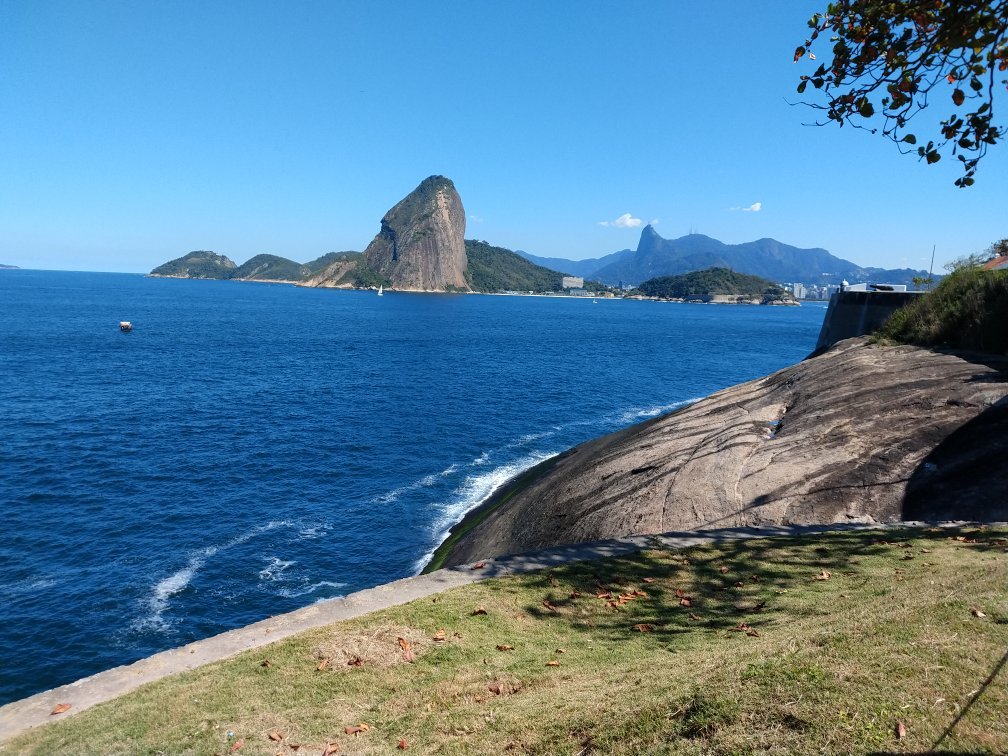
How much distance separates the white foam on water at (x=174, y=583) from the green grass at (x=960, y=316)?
959 inches

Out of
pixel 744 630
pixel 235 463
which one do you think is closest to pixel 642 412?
pixel 235 463

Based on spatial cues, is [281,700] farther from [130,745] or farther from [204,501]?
[204,501]

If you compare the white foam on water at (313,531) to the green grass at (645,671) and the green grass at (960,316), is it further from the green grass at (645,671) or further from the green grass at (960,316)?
the green grass at (960,316)

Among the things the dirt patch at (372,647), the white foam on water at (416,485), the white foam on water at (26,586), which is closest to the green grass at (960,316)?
the dirt patch at (372,647)

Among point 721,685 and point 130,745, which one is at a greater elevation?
point 721,685

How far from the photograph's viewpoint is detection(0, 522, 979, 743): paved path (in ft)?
23.7

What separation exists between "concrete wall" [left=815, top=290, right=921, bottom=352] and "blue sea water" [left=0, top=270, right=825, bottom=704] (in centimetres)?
1414

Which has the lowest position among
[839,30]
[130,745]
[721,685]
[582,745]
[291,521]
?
[291,521]

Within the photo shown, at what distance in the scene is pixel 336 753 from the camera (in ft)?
19.3

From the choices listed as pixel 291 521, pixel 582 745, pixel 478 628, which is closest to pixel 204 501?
pixel 291 521

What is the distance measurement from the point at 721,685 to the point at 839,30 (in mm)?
8361

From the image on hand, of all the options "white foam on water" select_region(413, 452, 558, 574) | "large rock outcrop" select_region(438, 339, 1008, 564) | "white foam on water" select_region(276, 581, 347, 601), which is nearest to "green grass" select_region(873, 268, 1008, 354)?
"large rock outcrop" select_region(438, 339, 1008, 564)

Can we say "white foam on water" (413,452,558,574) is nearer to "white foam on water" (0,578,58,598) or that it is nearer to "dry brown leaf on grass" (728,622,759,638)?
"white foam on water" (0,578,58,598)

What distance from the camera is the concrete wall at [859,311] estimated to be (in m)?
28.9
